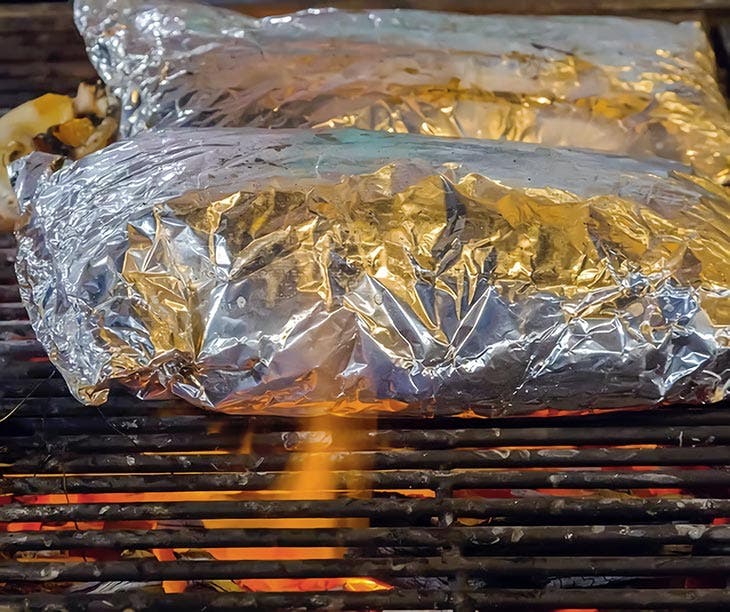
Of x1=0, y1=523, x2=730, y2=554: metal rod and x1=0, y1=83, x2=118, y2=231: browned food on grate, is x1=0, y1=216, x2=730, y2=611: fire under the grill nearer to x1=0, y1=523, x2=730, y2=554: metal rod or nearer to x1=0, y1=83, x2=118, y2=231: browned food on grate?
x1=0, y1=523, x2=730, y2=554: metal rod

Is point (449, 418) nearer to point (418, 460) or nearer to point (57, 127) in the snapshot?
point (418, 460)

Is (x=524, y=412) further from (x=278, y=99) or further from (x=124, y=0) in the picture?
(x=124, y=0)

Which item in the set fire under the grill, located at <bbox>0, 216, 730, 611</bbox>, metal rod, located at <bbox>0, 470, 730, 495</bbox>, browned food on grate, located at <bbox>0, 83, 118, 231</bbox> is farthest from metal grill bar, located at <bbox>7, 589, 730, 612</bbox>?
browned food on grate, located at <bbox>0, 83, 118, 231</bbox>

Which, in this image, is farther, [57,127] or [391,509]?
[57,127]

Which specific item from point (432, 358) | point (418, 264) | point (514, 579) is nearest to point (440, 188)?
point (418, 264)

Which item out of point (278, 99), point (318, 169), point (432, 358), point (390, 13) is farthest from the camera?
point (390, 13)

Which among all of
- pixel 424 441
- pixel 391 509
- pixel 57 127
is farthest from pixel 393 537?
pixel 57 127

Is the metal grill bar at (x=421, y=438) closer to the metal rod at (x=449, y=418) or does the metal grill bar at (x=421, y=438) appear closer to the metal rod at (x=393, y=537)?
the metal rod at (x=449, y=418)
